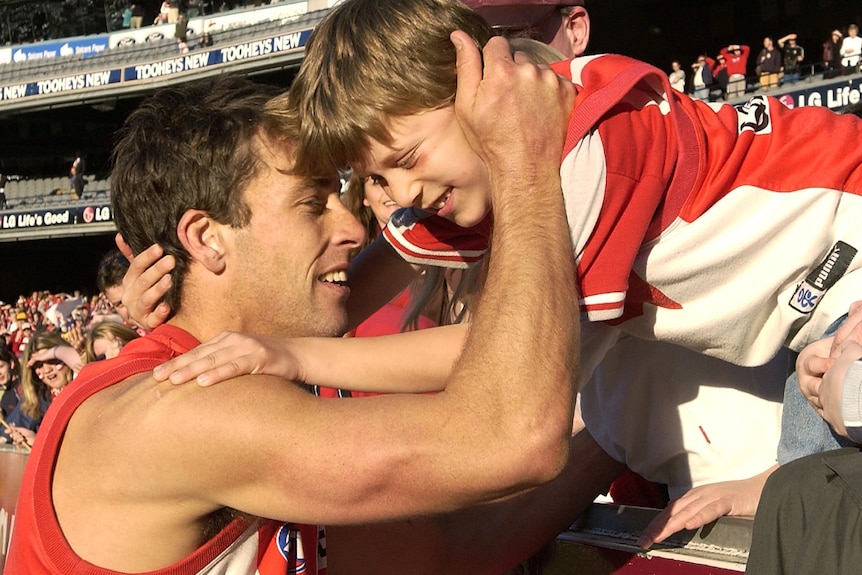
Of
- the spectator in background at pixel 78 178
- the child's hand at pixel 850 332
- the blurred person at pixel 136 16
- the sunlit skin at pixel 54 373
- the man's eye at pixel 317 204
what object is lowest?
the child's hand at pixel 850 332

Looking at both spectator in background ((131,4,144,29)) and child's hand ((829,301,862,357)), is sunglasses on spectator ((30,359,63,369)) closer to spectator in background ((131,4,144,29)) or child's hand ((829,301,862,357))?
child's hand ((829,301,862,357))

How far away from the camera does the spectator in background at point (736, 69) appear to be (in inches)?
639

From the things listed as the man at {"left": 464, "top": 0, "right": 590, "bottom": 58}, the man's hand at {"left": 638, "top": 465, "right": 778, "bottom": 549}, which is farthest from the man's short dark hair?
the man's hand at {"left": 638, "top": 465, "right": 778, "bottom": 549}

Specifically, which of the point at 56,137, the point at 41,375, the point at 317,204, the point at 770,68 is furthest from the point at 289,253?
the point at 56,137

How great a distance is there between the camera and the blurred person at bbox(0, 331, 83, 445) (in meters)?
7.23

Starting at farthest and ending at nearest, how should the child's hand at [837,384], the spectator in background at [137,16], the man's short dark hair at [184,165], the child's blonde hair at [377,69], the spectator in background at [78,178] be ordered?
1. the spectator in background at [137,16]
2. the spectator in background at [78,178]
3. the man's short dark hair at [184,165]
4. the child's blonde hair at [377,69]
5. the child's hand at [837,384]

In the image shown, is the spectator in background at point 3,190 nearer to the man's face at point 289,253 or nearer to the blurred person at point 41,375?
the blurred person at point 41,375

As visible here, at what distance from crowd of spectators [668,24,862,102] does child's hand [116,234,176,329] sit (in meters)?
14.0

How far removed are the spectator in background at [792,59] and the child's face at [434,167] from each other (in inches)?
582

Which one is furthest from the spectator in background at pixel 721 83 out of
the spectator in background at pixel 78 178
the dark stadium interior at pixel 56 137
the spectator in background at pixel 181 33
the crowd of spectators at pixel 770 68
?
the spectator in background at pixel 78 178

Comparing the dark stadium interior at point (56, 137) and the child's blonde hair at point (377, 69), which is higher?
the dark stadium interior at point (56, 137)

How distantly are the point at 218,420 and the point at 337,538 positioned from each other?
0.81m

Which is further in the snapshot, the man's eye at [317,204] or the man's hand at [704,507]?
the man's eye at [317,204]

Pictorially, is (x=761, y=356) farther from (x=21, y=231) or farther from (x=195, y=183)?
(x=21, y=231)
